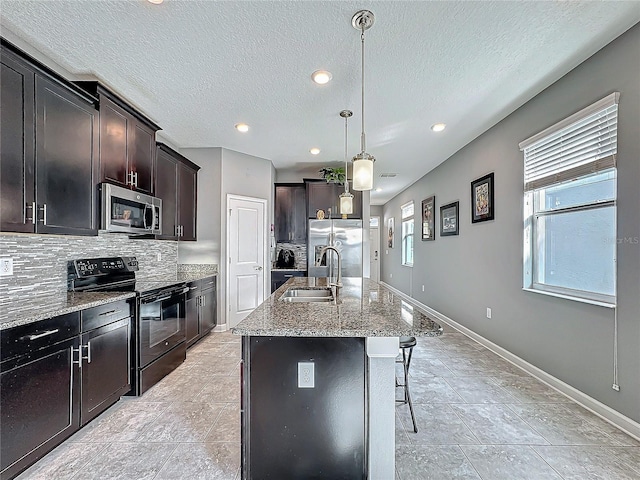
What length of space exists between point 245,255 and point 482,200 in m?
3.35

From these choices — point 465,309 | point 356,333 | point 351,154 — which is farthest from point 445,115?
point 356,333

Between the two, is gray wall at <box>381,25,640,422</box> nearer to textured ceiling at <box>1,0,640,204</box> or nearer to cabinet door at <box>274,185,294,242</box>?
textured ceiling at <box>1,0,640,204</box>

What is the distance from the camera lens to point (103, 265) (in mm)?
2707

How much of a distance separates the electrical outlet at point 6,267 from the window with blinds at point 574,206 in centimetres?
403

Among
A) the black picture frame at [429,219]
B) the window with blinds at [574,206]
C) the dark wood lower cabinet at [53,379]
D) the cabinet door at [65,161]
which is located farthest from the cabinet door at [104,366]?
the black picture frame at [429,219]

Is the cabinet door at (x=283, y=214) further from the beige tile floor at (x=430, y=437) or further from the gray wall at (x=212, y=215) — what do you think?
the beige tile floor at (x=430, y=437)

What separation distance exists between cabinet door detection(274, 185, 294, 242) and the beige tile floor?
10.3 feet

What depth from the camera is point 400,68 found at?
2.36m

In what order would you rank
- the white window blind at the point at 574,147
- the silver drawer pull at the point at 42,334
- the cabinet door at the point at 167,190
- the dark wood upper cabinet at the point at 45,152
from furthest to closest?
the cabinet door at the point at 167,190 → the white window blind at the point at 574,147 → the dark wood upper cabinet at the point at 45,152 → the silver drawer pull at the point at 42,334

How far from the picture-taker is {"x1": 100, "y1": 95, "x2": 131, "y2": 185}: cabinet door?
2.42 meters

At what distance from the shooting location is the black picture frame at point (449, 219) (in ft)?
14.8

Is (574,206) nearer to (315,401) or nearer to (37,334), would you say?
(315,401)

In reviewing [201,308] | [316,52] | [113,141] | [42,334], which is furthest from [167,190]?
[316,52]

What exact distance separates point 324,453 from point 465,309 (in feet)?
11.1
